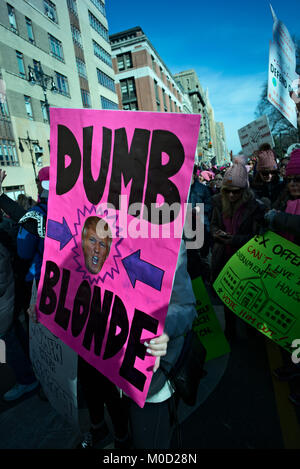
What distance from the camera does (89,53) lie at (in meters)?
29.8

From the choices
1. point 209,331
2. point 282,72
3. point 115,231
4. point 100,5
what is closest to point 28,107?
point 100,5

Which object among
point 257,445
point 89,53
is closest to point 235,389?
point 257,445

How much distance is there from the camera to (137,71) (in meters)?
42.4

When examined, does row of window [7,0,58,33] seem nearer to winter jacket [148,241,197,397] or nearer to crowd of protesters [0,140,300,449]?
crowd of protesters [0,140,300,449]

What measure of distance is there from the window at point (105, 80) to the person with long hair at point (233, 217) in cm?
3352

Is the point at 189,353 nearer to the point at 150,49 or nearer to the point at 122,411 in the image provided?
the point at 122,411

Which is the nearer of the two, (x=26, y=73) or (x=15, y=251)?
(x=15, y=251)

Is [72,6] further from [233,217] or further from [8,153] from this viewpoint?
[233,217]

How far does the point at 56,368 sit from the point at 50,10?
3107cm

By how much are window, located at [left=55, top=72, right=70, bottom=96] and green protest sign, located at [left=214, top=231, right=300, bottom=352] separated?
26.9 meters

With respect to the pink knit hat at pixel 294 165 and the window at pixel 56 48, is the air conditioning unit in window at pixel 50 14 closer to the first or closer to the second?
the window at pixel 56 48

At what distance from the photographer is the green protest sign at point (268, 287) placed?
2.16 m

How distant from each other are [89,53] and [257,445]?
3549cm

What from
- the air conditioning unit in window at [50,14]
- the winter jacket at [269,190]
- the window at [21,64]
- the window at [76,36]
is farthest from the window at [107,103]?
the winter jacket at [269,190]
